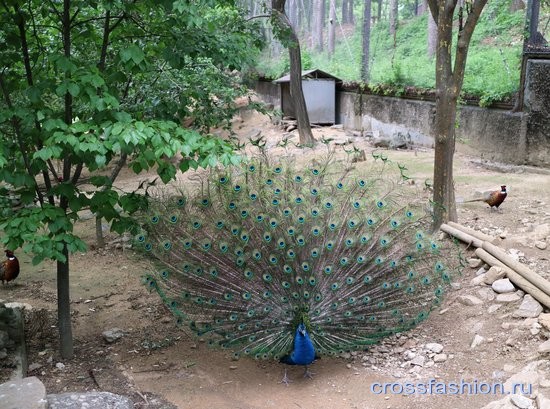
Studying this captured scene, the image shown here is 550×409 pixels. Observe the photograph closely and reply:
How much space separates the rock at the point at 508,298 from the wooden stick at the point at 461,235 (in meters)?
1.10

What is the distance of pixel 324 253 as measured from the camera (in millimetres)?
5789

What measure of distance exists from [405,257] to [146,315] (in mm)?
3656

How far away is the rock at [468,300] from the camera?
6.52 m

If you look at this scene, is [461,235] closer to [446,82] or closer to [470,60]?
[446,82]

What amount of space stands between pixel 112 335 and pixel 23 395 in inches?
110

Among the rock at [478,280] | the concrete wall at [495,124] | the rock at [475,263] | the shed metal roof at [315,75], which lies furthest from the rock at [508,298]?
the shed metal roof at [315,75]

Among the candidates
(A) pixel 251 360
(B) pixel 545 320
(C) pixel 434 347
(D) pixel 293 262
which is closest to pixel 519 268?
(B) pixel 545 320

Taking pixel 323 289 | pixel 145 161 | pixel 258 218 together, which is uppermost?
pixel 145 161

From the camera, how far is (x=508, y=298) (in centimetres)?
628

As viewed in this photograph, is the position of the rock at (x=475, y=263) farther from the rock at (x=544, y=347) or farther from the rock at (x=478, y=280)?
the rock at (x=544, y=347)

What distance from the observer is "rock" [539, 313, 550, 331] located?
5.57 meters

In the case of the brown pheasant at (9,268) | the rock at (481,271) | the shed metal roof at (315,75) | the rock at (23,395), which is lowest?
the brown pheasant at (9,268)

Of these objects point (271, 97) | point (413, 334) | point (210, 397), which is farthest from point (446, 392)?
point (271, 97)

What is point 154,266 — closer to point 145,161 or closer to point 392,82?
point 145,161
